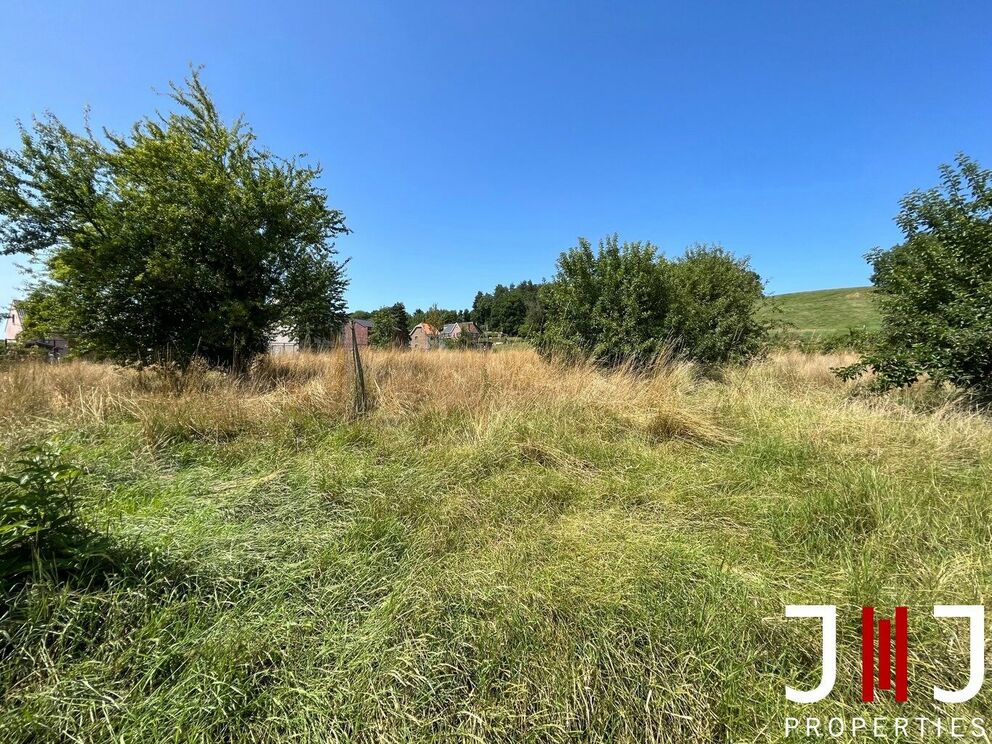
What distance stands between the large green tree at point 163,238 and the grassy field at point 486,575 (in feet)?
Answer: 8.68

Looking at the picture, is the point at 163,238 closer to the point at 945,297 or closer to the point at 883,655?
the point at 883,655

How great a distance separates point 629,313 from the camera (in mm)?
6664

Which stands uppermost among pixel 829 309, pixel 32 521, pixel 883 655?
pixel 829 309

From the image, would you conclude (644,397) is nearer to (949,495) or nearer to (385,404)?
(949,495)

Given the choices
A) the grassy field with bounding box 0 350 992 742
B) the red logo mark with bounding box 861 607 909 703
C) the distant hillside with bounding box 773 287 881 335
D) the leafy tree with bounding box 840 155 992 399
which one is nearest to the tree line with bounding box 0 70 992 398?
the leafy tree with bounding box 840 155 992 399

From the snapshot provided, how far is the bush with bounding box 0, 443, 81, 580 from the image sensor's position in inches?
58.7

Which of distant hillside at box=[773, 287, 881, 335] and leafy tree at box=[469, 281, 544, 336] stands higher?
leafy tree at box=[469, 281, 544, 336]

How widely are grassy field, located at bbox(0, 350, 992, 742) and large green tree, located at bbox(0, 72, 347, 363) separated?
2645 mm

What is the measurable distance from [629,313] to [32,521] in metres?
6.94

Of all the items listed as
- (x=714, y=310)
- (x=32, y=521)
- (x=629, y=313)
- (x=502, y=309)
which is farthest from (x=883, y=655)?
(x=502, y=309)

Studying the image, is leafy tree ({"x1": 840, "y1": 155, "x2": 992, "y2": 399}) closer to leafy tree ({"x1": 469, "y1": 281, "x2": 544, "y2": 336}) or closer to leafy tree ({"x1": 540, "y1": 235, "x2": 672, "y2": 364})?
leafy tree ({"x1": 540, "y1": 235, "x2": 672, "y2": 364})

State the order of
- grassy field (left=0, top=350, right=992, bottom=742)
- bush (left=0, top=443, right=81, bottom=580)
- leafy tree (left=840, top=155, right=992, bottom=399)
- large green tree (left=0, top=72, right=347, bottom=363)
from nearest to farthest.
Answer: grassy field (left=0, top=350, right=992, bottom=742) → bush (left=0, top=443, right=81, bottom=580) → leafy tree (left=840, top=155, right=992, bottom=399) → large green tree (left=0, top=72, right=347, bottom=363)

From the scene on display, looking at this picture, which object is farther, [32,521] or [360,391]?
[360,391]

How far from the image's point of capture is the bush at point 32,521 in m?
1.49
